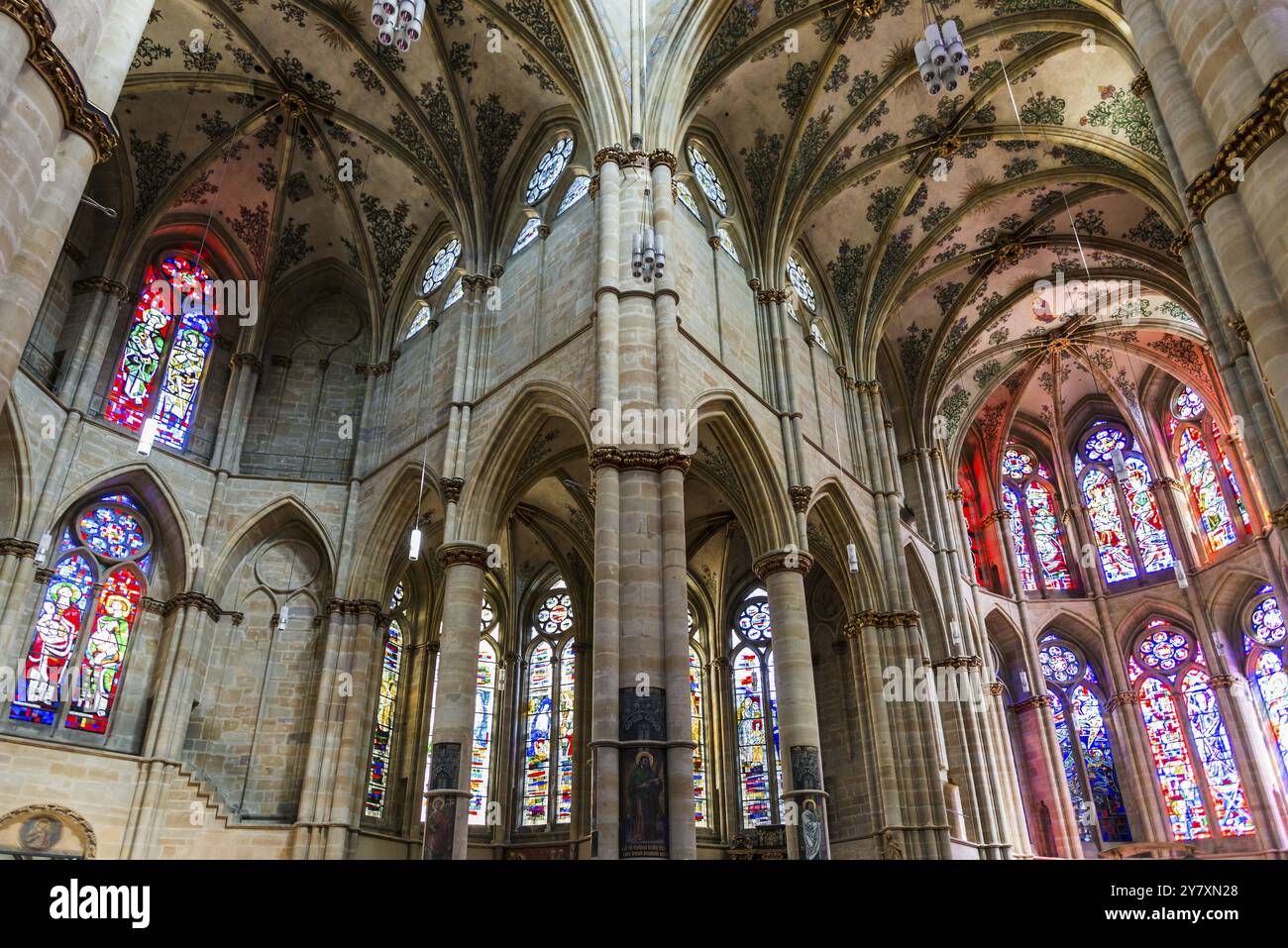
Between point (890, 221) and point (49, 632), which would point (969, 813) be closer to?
point (890, 221)

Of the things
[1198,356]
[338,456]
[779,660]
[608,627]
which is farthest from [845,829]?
[1198,356]

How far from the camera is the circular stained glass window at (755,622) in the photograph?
20516 mm

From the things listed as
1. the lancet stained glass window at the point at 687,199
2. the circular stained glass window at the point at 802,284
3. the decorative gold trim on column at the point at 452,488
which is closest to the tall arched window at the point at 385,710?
the decorative gold trim on column at the point at 452,488

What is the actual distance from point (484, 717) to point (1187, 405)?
816 inches

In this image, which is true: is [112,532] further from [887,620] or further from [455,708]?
[887,620]

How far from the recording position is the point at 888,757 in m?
14.6

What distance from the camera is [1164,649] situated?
24.0m

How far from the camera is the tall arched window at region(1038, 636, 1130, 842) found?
22.8m

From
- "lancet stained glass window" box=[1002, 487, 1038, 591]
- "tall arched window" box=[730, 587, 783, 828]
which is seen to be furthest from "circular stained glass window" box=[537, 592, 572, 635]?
"lancet stained glass window" box=[1002, 487, 1038, 591]

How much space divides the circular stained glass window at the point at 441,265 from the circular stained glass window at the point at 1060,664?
18824mm

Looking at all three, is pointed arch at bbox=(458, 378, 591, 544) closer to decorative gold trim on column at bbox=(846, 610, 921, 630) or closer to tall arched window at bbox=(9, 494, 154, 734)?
decorative gold trim on column at bbox=(846, 610, 921, 630)

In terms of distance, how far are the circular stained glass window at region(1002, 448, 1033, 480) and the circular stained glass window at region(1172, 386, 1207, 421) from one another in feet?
13.7

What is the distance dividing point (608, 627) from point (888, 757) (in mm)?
6671

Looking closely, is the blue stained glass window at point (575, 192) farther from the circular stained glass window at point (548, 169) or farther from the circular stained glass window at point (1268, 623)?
the circular stained glass window at point (1268, 623)
